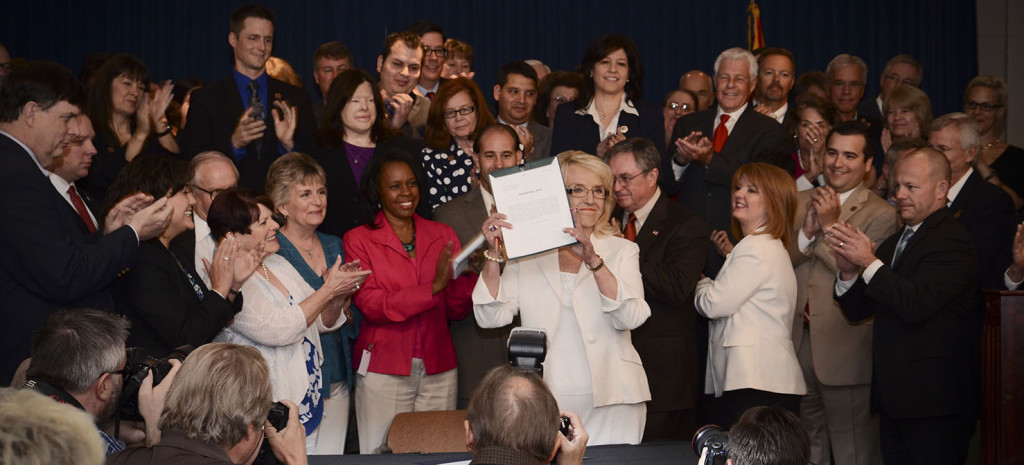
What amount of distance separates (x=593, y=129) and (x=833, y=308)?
59.4 inches

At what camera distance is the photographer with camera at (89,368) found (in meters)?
2.65

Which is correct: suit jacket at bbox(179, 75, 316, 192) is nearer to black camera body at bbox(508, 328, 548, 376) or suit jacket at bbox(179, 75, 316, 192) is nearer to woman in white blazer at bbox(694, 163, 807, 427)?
woman in white blazer at bbox(694, 163, 807, 427)

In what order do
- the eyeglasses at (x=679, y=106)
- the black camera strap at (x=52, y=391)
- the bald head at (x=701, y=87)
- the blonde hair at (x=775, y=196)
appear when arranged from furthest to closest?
the bald head at (x=701, y=87) → the eyeglasses at (x=679, y=106) → the blonde hair at (x=775, y=196) → the black camera strap at (x=52, y=391)

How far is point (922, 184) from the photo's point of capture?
4.23 metres

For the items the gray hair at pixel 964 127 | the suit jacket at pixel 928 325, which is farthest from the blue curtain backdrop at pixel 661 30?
the suit jacket at pixel 928 325

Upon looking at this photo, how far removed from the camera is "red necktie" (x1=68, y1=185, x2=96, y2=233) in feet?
12.5

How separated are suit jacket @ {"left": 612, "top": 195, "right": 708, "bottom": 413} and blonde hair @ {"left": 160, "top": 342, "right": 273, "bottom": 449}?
207cm

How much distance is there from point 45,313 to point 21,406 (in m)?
2.10

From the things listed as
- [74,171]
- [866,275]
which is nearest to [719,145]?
[866,275]

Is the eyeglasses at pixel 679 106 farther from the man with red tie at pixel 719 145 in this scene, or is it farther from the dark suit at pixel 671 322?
the dark suit at pixel 671 322

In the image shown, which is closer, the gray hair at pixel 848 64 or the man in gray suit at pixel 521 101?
the man in gray suit at pixel 521 101

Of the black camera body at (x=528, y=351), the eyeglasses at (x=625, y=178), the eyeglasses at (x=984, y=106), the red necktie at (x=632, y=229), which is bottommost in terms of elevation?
the black camera body at (x=528, y=351)

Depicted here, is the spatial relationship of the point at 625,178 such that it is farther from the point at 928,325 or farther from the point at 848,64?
the point at 848,64

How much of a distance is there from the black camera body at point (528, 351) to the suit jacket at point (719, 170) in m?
2.48
